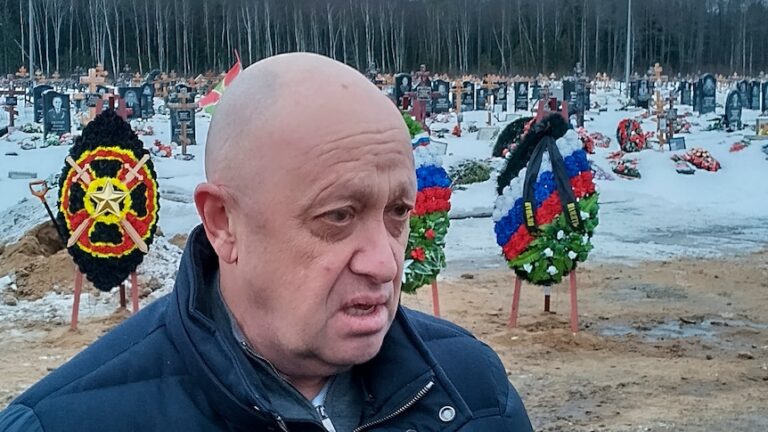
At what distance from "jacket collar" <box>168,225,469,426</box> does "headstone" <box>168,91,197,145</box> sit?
58.4 feet

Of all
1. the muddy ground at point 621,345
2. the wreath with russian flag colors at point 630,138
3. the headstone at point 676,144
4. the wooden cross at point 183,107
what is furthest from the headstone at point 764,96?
the muddy ground at point 621,345

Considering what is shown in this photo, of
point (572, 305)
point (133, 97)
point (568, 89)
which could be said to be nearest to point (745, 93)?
point (568, 89)

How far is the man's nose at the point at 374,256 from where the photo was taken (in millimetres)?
1401

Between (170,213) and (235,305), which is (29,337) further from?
(235,305)

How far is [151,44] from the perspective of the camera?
44156 millimetres

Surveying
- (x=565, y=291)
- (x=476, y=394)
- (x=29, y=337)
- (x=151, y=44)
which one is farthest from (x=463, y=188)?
(x=151, y=44)

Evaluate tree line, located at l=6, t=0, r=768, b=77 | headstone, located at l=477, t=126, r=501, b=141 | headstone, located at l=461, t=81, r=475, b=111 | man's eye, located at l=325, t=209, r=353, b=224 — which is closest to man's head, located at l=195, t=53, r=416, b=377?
man's eye, located at l=325, t=209, r=353, b=224

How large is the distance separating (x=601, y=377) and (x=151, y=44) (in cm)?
4010

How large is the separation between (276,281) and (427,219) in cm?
608

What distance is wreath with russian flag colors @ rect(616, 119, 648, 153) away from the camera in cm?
1994

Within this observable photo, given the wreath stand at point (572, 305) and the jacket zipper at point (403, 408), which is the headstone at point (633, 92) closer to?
the wreath stand at point (572, 305)

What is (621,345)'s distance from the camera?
7.61 metres

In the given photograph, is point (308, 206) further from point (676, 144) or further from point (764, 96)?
point (764, 96)

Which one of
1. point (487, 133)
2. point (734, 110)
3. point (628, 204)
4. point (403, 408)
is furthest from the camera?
point (734, 110)
